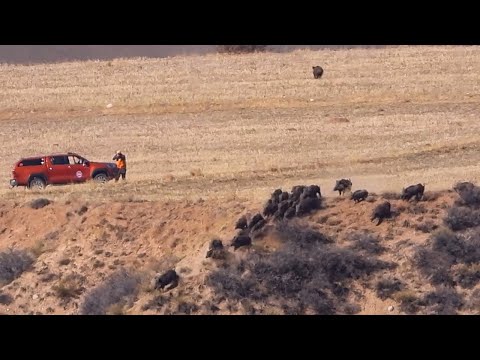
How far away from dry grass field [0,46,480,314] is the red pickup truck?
1006mm

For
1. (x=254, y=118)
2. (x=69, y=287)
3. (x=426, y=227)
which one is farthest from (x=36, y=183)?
(x=254, y=118)

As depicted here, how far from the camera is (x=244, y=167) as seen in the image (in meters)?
49.7

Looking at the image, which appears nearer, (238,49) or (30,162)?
(30,162)

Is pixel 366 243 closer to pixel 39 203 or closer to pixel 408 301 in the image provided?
pixel 408 301

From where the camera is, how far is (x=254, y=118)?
61.2 meters

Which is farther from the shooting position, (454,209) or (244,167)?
(244,167)

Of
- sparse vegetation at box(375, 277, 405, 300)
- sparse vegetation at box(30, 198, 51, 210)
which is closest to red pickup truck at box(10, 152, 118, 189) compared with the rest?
sparse vegetation at box(30, 198, 51, 210)

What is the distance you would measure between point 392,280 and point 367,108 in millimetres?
27132

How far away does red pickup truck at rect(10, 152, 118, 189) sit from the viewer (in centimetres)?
4691

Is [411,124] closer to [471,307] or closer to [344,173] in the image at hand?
[344,173]

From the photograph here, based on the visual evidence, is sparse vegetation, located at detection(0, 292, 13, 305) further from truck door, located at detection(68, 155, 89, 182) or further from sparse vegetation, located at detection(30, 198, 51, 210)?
truck door, located at detection(68, 155, 89, 182)

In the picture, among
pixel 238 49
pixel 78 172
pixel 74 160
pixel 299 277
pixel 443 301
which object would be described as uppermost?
pixel 238 49

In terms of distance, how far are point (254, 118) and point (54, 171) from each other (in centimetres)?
1578

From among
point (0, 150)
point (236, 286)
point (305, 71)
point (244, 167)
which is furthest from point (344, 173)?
point (305, 71)
